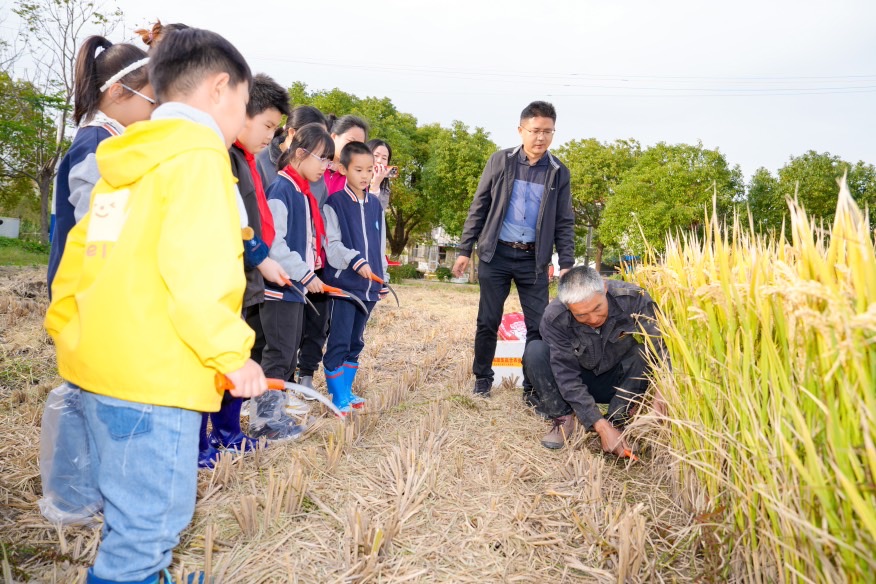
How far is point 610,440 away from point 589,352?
603mm

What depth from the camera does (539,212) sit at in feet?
13.6

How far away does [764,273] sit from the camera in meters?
2.01

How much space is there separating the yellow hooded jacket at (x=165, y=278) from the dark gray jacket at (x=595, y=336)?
82.4 inches

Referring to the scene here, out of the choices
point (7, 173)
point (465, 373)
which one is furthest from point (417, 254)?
point (465, 373)

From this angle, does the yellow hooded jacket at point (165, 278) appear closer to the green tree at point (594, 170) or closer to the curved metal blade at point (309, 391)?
the curved metal blade at point (309, 391)

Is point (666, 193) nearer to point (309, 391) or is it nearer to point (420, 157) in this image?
point (420, 157)

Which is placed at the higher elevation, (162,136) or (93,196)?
(162,136)

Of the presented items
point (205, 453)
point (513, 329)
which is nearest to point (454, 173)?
point (513, 329)

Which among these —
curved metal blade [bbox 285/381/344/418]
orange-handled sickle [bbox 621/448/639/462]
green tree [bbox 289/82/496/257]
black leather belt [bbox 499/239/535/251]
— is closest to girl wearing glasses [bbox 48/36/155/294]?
curved metal blade [bbox 285/381/344/418]

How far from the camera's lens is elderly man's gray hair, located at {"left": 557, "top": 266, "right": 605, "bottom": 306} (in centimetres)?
297

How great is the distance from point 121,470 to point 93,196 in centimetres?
73

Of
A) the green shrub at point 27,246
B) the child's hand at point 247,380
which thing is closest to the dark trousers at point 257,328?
the child's hand at point 247,380

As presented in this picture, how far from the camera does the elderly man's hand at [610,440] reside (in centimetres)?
276

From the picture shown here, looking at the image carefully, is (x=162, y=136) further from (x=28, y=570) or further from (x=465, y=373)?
(x=465, y=373)
